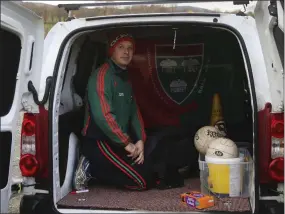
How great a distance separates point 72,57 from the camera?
4.15m

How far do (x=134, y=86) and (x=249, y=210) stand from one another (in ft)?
7.78

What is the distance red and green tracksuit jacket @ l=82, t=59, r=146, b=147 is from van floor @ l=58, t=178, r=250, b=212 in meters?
0.43

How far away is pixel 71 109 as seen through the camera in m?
4.18

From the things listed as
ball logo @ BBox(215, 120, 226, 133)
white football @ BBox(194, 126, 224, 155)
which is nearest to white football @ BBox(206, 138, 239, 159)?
white football @ BBox(194, 126, 224, 155)

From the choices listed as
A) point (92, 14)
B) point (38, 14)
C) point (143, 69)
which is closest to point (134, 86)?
point (143, 69)

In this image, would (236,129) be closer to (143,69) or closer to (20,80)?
(143,69)

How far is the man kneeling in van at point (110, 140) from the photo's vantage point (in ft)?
12.7

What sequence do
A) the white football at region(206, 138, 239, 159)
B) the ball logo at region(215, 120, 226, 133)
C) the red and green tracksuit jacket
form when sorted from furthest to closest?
the ball logo at region(215, 120, 226, 133)
the red and green tracksuit jacket
the white football at region(206, 138, 239, 159)

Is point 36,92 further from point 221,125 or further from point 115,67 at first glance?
point 221,125

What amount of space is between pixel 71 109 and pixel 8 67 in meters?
Answer: 1.17

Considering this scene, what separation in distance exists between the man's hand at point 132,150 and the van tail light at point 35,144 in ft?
2.54

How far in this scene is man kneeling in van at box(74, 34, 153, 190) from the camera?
386 cm

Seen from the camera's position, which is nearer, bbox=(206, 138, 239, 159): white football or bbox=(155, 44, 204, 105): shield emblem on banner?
bbox=(206, 138, 239, 159): white football

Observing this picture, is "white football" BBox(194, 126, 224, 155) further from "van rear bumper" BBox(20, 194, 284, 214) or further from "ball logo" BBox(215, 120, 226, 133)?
"van rear bumper" BBox(20, 194, 284, 214)
